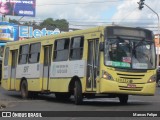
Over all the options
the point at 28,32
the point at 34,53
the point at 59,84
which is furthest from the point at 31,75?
the point at 28,32

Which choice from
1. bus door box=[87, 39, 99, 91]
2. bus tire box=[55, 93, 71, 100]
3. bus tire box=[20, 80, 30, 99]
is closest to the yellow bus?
bus door box=[87, 39, 99, 91]

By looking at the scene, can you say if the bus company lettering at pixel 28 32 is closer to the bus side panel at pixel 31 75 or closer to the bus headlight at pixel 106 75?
the bus side panel at pixel 31 75

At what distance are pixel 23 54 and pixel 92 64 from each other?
7.02 metres

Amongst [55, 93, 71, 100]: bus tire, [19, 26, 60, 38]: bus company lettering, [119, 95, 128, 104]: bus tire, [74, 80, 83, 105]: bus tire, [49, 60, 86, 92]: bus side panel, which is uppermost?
[19, 26, 60, 38]: bus company lettering

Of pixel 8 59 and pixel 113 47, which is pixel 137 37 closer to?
pixel 113 47

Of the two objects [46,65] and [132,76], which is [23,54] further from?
[132,76]

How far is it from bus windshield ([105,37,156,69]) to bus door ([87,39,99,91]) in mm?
524

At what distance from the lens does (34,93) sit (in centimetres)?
2375

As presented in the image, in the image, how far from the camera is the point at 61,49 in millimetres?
19953

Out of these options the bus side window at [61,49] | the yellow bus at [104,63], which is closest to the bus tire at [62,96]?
the yellow bus at [104,63]

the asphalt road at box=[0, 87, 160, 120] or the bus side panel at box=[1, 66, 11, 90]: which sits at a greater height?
the bus side panel at box=[1, 66, 11, 90]

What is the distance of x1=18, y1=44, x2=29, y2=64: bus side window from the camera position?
77.2ft

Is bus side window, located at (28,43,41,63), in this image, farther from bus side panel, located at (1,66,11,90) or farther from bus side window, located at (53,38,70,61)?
bus side panel, located at (1,66,11,90)

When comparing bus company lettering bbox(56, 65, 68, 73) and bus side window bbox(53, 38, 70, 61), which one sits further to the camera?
bus side window bbox(53, 38, 70, 61)
